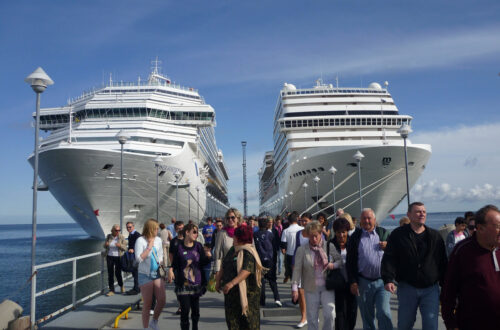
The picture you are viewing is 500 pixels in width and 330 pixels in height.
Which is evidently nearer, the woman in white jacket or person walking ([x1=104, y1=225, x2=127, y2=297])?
the woman in white jacket

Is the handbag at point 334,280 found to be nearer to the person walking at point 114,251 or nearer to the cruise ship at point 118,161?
the person walking at point 114,251

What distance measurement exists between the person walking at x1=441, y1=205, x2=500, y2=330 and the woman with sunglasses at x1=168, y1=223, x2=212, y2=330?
3241mm

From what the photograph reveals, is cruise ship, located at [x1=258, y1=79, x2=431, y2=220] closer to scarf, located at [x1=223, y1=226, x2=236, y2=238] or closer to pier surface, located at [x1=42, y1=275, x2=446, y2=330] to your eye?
pier surface, located at [x1=42, y1=275, x2=446, y2=330]

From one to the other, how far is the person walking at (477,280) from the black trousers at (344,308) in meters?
1.85

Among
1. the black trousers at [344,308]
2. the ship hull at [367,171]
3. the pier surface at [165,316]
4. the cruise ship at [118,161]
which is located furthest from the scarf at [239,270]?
the ship hull at [367,171]

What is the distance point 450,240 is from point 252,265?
4574 millimetres

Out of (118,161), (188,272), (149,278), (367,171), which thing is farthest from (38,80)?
(367,171)

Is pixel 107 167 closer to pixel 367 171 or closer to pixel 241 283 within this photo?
pixel 367 171

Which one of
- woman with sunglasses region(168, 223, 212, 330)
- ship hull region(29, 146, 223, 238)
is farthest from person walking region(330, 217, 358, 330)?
ship hull region(29, 146, 223, 238)

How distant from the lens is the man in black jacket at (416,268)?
4.33 meters

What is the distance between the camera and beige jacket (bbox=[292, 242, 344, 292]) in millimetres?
5078

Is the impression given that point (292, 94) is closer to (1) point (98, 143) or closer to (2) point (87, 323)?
(1) point (98, 143)

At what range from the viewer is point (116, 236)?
9758 millimetres

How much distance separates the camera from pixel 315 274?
505 cm
